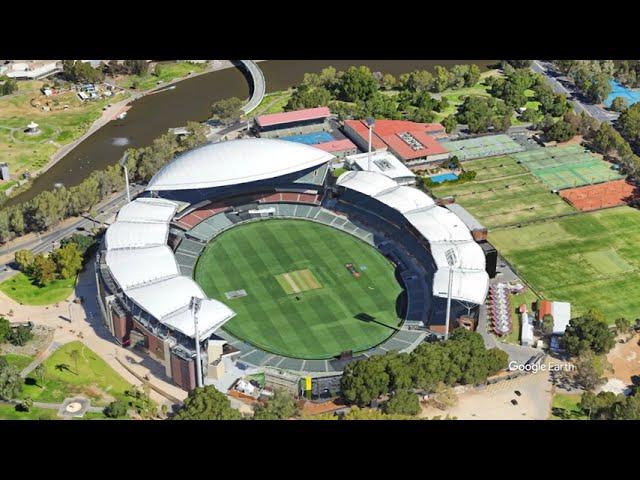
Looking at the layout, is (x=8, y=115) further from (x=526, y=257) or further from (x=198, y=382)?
(x=526, y=257)

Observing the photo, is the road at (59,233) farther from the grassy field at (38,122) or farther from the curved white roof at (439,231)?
the curved white roof at (439,231)

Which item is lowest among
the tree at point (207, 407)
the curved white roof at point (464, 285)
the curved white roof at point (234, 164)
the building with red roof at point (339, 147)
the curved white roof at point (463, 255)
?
the tree at point (207, 407)

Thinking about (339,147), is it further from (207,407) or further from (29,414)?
(29,414)

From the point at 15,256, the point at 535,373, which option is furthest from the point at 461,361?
the point at 15,256

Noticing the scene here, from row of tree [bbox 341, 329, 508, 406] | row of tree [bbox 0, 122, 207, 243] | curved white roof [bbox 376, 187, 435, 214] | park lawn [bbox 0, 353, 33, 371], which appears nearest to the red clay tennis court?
curved white roof [bbox 376, 187, 435, 214]

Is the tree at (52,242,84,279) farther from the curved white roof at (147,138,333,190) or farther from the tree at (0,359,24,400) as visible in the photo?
the tree at (0,359,24,400)

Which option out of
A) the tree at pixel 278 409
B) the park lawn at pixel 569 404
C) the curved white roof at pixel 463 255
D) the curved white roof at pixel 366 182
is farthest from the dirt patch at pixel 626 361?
the curved white roof at pixel 366 182

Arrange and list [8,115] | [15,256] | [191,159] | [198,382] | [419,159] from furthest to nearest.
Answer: [8,115]
[419,159]
[191,159]
[15,256]
[198,382]
